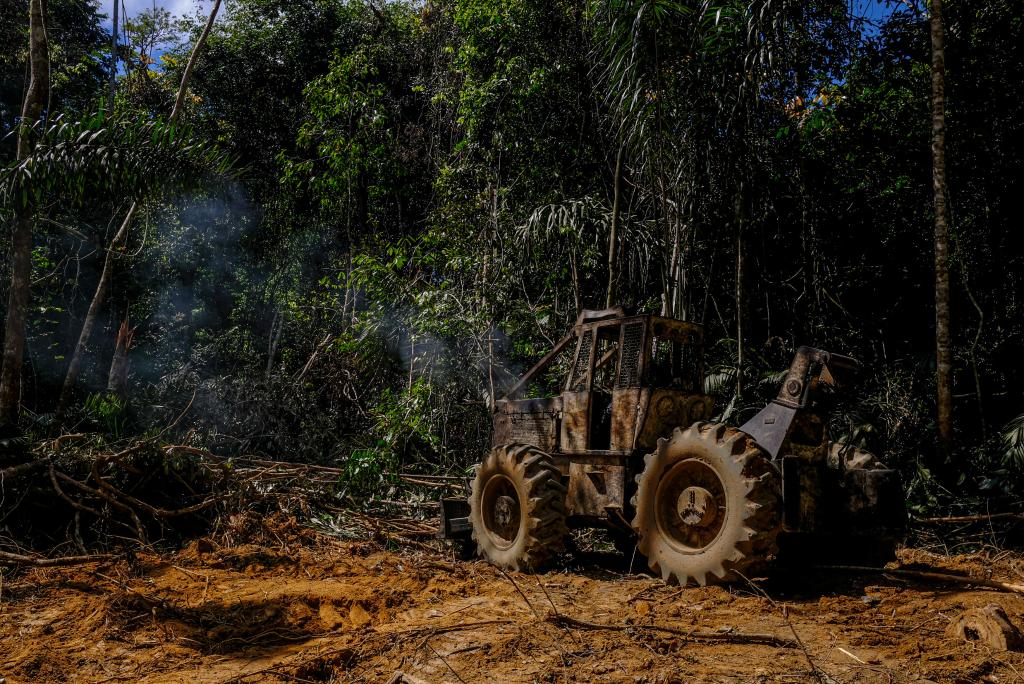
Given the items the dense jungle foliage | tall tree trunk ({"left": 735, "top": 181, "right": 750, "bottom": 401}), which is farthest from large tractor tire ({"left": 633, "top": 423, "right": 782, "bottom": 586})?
tall tree trunk ({"left": 735, "top": 181, "right": 750, "bottom": 401})

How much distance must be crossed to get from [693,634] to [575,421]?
2.81m

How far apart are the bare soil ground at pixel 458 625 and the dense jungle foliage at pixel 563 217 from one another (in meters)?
3.25

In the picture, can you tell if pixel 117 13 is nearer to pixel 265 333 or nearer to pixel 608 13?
pixel 265 333

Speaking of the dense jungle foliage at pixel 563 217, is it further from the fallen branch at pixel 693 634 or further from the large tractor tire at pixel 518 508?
the fallen branch at pixel 693 634

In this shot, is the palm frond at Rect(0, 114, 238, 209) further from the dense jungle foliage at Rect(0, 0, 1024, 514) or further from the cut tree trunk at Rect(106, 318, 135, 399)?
the cut tree trunk at Rect(106, 318, 135, 399)

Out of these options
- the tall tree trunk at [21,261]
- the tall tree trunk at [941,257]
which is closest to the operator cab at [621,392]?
the tall tree trunk at [941,257]

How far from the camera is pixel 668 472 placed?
215 inches

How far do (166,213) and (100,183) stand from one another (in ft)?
34.2

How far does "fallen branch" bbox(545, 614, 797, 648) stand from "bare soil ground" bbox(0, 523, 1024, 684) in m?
0.02

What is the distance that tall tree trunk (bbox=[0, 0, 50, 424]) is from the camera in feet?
27.2

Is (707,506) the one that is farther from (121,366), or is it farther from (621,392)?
(121,366)

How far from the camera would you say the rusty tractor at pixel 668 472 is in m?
5.03

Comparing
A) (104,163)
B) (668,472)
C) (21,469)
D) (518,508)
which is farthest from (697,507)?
(104,163)

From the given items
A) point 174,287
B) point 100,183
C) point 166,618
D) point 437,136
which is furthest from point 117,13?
point 166,618
